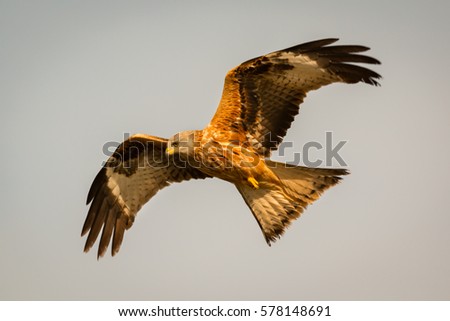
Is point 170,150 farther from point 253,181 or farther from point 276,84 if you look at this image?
point 276,84

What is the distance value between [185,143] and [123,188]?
1989 mm

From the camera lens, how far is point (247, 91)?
11.3 meters

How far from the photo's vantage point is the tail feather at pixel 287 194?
11648 millimetres

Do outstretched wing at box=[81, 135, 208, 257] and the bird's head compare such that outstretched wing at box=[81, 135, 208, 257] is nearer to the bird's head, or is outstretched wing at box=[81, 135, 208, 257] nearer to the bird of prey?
the bird of prey

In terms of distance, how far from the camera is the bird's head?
1133 centimetres

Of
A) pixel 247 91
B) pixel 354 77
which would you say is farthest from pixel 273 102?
pixel 354 77

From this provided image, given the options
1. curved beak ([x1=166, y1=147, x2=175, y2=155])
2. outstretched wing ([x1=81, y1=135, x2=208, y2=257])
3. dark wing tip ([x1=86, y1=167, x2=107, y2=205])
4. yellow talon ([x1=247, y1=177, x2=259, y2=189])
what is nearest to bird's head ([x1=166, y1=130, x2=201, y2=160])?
curved beak ([x1=166, y1=147, x2=175, y2=155])

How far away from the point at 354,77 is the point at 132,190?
406 centimetres

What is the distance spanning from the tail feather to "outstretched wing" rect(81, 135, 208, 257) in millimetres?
1259

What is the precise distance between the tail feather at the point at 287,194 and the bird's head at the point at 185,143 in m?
1.03

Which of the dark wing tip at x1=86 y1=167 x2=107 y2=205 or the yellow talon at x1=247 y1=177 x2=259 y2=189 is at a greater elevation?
the dark wing tip at x1=86 y1=167 x2=107 y2=205

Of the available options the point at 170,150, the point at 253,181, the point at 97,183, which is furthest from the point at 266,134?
the point at 97,183

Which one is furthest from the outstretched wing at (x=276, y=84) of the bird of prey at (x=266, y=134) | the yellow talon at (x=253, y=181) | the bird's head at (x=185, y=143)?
the yellow talon at (x=253, y=181)

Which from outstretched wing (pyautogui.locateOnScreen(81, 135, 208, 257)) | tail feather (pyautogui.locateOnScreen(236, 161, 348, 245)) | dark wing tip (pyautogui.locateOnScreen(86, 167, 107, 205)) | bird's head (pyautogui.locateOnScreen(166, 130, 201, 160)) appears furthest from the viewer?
dark wing tip (pyautogui.locateOnScreen(86, 167, 107, 205))
